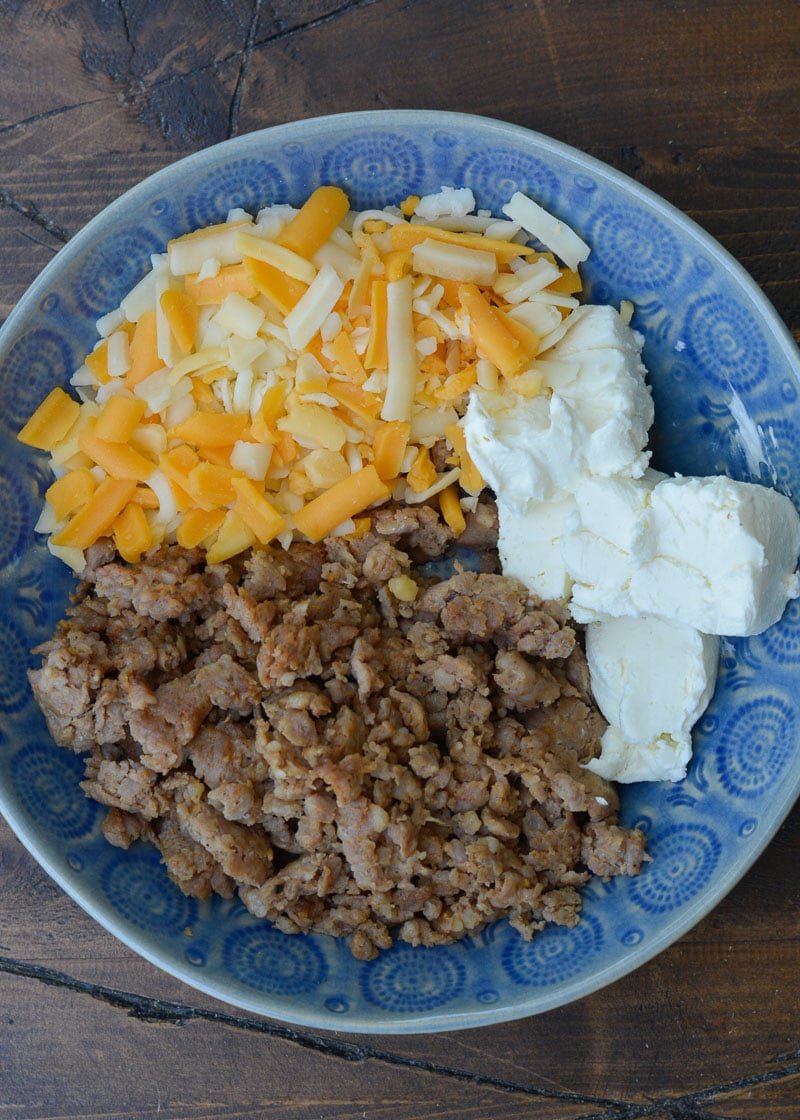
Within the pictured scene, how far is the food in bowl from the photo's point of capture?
2.02 meters

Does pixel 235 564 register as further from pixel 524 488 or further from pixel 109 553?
pixel 524 488

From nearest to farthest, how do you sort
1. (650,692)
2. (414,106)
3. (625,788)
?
(650,692), (625,788), (414,106)

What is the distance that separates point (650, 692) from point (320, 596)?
0.88 metres

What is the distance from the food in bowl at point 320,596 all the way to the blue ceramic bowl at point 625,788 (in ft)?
0.26

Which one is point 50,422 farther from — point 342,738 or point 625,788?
point 625,788

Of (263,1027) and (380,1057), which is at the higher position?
(263,1027)

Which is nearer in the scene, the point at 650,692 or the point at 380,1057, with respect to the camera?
the point at 650,692

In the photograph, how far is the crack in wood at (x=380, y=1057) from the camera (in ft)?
7.63

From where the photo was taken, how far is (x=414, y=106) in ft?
7.77

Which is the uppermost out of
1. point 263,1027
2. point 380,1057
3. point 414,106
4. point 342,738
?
point 414,106

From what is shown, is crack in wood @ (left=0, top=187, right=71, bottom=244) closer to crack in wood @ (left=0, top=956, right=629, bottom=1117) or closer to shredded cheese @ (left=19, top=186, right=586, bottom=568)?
shredded cheese @ (left=19, top=186, right=586, bottom=568)

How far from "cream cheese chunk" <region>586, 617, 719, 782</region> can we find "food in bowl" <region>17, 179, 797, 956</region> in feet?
0.25

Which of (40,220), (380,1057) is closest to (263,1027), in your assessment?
(380,1057)

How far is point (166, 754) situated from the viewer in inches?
78.1
